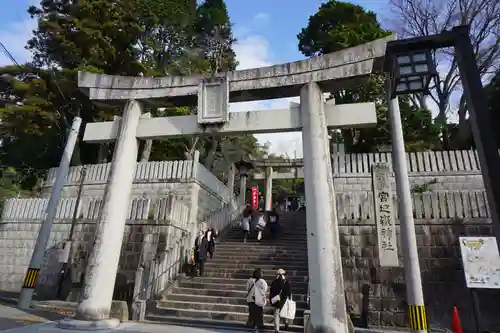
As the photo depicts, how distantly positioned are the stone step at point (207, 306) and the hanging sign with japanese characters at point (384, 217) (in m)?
2.56

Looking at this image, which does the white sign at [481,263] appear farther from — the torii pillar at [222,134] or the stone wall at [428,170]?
the stone wall at [428,170]

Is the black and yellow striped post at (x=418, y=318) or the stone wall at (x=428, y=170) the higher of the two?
the stone wall at (x=428, y=170)

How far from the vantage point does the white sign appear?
7.61 m

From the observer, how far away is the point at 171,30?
25609 millimetres

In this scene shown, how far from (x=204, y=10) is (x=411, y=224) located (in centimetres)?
2894

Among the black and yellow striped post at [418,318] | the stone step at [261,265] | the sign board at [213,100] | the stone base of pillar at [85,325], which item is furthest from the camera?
the stone step at [261,265]

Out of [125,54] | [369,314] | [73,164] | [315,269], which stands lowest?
[369,314]

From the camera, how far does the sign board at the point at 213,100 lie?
790 centimetres

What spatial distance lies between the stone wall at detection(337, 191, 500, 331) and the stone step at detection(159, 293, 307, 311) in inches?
87.6

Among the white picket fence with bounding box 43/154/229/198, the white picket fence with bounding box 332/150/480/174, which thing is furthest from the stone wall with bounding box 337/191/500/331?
the white picket fence with bounding box 43/154/229/198

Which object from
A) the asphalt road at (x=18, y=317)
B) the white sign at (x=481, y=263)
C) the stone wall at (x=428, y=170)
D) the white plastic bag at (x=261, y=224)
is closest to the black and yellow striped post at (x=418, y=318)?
the white sign at (x=481, y=263)

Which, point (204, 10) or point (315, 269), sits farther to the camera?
point (204, 10)

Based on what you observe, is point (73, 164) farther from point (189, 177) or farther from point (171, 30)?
point (171, 30)

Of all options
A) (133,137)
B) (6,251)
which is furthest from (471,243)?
(6,251)
